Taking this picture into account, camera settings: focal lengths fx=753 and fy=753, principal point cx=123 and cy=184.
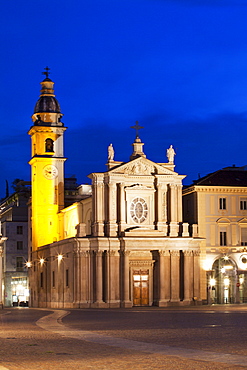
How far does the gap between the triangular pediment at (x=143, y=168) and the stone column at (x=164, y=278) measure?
7834mm

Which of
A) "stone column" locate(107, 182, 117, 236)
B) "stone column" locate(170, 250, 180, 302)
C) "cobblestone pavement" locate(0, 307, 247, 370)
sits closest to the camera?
"cobblestone pavement" locate(0, 307, 247, 370)

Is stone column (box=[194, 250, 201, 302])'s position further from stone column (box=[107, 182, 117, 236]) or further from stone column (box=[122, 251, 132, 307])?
stone column (box=[107, 182, 117, 236])

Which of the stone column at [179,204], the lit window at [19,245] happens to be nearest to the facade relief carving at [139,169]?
the stone column at [179,204]

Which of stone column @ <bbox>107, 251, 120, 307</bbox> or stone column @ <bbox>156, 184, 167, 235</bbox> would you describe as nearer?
stone column @ <bbox>107, 251, 120, 307</bbox>

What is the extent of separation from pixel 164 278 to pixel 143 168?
1088cm

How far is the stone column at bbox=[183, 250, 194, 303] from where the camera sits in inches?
2875

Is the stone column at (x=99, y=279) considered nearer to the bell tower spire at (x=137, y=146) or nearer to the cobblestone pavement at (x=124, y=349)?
the bell tower spire at (x=137, y=146)

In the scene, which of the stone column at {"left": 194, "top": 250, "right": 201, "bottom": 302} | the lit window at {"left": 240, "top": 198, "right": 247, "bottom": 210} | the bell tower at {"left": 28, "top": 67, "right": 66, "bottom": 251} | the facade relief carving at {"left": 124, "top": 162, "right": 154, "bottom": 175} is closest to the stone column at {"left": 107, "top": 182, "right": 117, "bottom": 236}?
the facade relief carving at {"left": 124, "top": 162, "right": 154, "bottom": 175}

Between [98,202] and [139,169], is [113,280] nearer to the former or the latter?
[98,202]

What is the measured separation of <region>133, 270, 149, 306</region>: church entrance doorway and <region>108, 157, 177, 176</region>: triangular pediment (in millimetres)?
9693

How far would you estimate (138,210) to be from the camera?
7369 centimetres

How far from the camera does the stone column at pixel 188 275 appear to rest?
240 feet

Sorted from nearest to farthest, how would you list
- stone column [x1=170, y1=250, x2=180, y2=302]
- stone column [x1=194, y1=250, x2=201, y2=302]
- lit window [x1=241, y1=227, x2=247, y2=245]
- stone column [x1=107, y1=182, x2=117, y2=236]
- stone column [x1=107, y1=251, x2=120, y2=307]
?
stone column [x1=107, y1=251, x2=120, y2=307], stone column [x1=107, y1=182, x2=117, y2=236], stone column [x1=170, y1=250, x2=180, y2=302], stone column [x1=194, y1=250, x2=201, y2=302], lit window [x1=241, y1=227, x2=247, y2=245]

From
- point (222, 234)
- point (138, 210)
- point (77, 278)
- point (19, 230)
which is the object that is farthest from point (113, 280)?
point (19, 230)
